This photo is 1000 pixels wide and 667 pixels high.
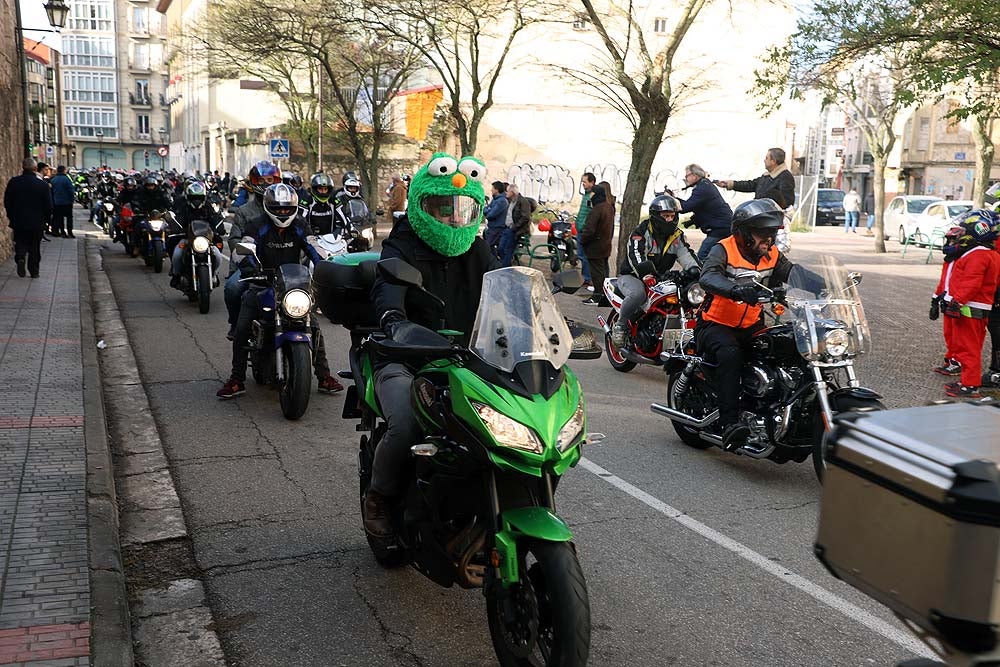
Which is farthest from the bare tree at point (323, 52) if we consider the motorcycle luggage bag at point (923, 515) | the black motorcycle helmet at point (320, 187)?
the motorcycle luggage bag at point (923, 515)

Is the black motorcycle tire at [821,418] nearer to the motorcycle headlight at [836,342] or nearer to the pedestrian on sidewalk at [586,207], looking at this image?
the motorcycle headlight at [836,342]

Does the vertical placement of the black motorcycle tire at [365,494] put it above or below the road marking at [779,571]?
above

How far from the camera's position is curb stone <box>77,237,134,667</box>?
12.0 feet

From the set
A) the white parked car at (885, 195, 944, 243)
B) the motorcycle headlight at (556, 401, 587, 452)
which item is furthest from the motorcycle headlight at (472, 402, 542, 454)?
the white parked car at (885, 195, 944, 243)

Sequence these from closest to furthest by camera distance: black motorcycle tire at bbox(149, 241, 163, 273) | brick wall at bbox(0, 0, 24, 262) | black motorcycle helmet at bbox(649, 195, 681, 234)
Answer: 1. black motorcycle helmet at bbox(649, 195, 681, 234)
2. black motorcycle tire at bbox(149, 241, 163, 273)
3. brick wall at bbox(0, 0, 24, 262)

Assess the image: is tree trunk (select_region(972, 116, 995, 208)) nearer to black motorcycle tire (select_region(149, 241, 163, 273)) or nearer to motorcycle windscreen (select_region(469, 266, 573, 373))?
black motorcycle tire (select_region(149, 241, 163, 273))

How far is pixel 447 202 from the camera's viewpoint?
4309 millimetres

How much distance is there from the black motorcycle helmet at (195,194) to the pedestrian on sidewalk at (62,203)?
11.8m

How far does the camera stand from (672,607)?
4.34 meters

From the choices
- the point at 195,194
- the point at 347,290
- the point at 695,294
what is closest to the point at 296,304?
the point at 347,290

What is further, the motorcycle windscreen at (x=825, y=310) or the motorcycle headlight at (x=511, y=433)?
the motorcycle windscreen at (x=825, y=310)

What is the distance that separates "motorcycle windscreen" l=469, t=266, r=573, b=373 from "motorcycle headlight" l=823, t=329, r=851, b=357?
2.42 m

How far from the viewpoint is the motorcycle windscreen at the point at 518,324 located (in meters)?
3.45

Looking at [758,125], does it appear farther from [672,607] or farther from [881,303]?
[672,607]
